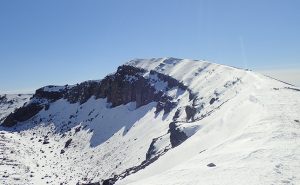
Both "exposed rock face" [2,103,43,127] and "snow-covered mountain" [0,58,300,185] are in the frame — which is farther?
"exposed rock face" [2,103,43,127]

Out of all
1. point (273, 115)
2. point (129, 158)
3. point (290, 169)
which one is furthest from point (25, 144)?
point (290, 169)

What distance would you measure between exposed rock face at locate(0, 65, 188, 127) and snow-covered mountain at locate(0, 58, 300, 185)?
1.08 ft

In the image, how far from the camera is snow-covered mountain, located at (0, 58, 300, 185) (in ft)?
59.8

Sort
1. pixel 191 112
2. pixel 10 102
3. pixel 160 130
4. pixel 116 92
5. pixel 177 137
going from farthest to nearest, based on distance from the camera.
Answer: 1. pixel 10 102
2. pixel 116 92
3. pixel 160 130
4. pixel 191 112
5. pixel 177 137

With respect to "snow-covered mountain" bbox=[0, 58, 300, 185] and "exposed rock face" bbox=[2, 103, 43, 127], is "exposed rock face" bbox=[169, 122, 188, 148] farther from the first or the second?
"exposed rock face" bbox=[2, 103, 43, 127]

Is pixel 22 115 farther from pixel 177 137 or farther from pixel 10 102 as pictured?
pixel 177 137

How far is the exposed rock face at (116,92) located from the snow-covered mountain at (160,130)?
33 centimetres

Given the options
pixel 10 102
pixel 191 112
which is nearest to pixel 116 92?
pixel 191 112

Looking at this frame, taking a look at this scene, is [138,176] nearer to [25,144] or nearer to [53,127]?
[25,144]

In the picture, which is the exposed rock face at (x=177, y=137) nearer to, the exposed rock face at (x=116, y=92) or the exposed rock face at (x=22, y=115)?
the exposed rock face at (x=116, y=92)

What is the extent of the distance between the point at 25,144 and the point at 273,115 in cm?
7692

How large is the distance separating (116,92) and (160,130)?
35899 mm

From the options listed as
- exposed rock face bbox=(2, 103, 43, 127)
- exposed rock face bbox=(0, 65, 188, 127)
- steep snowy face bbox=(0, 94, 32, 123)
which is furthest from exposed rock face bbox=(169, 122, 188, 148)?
steep snowy face bbox=(0, 94, 32, 123)

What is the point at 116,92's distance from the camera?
311ft
